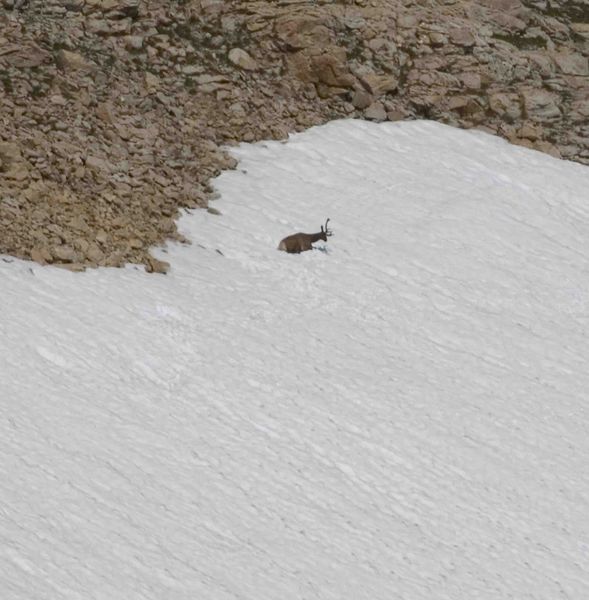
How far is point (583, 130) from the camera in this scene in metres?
22.2

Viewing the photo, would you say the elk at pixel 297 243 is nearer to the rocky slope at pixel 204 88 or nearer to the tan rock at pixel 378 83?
the rocky slope at pixel 204 88

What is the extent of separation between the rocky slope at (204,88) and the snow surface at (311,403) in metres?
0.74

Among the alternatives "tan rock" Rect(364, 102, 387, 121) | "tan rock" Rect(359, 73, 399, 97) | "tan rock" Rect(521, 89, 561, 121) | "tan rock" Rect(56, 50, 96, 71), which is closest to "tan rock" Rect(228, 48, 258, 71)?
"tan rock" Rect(359, 73, 399, 97)

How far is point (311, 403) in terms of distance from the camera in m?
13.8

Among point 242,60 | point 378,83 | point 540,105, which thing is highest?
point 242,60

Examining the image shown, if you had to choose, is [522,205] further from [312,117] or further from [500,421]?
[500,421]

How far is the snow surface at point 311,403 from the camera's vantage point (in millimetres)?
10906

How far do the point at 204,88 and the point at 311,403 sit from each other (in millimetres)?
7850

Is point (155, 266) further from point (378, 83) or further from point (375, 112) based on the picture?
point (378, 83)

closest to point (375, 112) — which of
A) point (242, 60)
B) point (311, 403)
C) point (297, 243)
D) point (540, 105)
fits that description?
point (242, 60)

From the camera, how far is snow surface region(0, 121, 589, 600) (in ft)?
35.8

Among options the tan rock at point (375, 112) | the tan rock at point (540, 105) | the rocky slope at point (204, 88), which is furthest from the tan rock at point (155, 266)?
the tan rock at point (540, 105)

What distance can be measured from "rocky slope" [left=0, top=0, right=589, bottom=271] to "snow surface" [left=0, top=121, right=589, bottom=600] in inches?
29.3

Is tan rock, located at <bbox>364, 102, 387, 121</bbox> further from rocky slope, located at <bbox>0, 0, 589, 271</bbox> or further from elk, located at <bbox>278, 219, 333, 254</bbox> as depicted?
elk, located at <bbox>278, 219, 333, 254</bbox>
